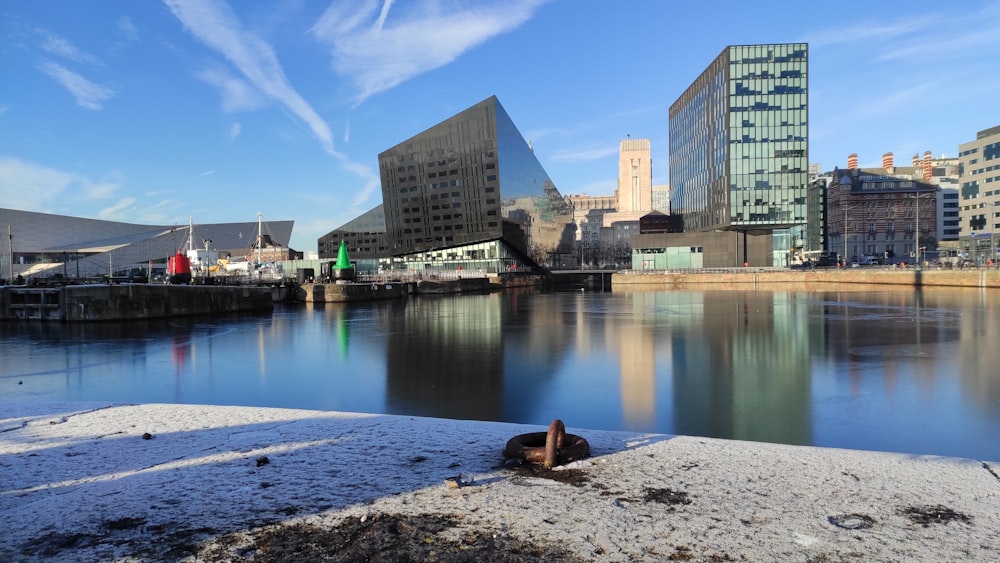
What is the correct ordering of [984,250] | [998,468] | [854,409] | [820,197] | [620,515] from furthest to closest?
[820,197], [984,250], [854,409], [998,468], [620,515]

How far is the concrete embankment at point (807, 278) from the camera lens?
58312mm

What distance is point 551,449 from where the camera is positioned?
579cm

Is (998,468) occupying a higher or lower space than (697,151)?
lower

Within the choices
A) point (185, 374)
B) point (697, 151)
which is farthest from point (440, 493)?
point (697, 151)

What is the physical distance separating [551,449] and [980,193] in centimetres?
14010

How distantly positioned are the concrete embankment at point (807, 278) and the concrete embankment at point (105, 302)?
169 feet

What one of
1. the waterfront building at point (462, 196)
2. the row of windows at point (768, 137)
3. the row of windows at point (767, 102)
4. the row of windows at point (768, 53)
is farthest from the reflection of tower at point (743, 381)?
the row of windows at point (768, 53)

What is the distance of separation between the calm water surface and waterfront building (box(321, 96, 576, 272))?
52.5 meters

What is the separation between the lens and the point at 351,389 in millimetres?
12820

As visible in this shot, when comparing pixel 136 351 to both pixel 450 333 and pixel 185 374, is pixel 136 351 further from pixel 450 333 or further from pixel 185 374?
pixel 450 333

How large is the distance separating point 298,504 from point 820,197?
169923 mm

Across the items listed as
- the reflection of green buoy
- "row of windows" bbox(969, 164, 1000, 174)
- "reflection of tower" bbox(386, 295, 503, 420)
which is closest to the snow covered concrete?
"reflection of tower" bbox(386, 295, 503, 420)

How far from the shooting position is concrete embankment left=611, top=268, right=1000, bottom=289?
191 feet

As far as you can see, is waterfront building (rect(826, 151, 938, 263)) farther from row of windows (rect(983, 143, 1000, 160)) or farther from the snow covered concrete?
the snow covered concrete
